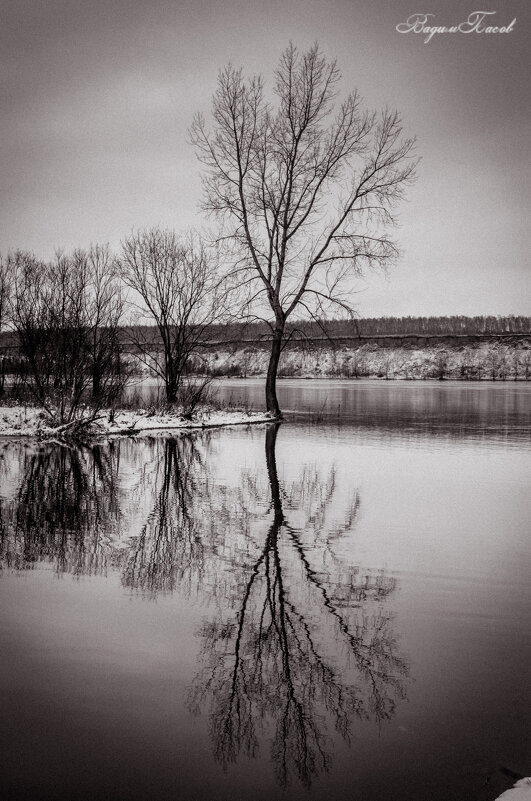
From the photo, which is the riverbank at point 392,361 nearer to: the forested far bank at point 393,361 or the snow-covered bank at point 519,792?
the forested far bank at point 393,361

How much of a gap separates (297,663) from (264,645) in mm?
362

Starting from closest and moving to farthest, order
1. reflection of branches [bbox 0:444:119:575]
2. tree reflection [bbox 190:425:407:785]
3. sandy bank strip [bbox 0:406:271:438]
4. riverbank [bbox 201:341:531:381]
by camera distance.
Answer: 1. tree reflection [bbox 190:425:407:785]
2. reflection of branches [bbox 0:444:119:575]
3. sandy bank strip [bbox 0:406:271:438]
4. riverbank [bbox 201:341:531:381]

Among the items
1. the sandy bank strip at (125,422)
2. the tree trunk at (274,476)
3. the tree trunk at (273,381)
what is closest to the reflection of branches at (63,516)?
the tree trunk at (274,476)

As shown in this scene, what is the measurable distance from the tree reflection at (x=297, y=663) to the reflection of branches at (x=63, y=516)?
1.94m

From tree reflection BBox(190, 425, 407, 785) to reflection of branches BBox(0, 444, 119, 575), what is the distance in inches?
76.2

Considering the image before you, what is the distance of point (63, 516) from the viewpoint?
966 centimetres

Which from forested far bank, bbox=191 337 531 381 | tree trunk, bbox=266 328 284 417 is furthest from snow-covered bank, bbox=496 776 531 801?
forested far bank, bbox=191 337 531 381

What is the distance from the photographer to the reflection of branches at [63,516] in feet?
25.0

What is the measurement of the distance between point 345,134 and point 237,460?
706 inches

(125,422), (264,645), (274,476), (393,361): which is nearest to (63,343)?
(125,422)

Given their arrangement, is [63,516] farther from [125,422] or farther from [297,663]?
[125,422]

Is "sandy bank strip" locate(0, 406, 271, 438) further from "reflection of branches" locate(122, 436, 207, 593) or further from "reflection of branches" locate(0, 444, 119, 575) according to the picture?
"reflection of branches" locate(122, 436, 207, 593)

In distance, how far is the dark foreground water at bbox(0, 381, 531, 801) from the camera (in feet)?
12.2

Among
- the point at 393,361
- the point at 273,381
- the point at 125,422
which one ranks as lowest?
the point at 125,422
